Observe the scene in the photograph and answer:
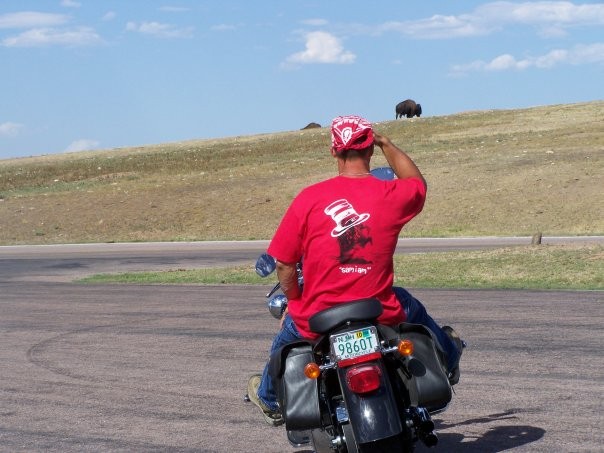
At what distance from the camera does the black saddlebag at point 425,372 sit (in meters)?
5.48

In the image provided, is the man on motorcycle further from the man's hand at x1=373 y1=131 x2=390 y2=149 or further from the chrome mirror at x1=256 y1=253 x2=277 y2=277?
the chrome mirror at x1=256 y1=253 x2=277 y2=277

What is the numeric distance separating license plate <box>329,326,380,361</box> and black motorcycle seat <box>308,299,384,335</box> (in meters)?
0.07

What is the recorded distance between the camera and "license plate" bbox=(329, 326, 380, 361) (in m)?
5.21

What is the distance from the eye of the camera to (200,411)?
8.27 meters

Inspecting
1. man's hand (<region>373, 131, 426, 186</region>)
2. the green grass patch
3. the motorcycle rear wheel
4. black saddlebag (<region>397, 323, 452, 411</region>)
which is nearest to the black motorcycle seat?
black saddlebag (<region>397, 323, 452, 411</region>)

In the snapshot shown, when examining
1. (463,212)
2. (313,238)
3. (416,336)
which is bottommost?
(463,212)

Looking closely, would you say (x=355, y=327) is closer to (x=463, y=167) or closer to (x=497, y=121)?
(x=463, y=167)

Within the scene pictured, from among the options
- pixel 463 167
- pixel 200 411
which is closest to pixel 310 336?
pixel 200 411

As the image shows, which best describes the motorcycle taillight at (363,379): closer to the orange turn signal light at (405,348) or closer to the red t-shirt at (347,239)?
the orange turn signal light at (405,348)

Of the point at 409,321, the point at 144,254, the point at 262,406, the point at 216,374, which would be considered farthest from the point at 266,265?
the point at 144,254

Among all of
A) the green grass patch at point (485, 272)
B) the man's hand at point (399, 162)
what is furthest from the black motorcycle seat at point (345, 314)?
the green grass patch at point (485, 272)

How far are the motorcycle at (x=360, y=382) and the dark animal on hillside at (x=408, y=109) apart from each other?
96.7 meters

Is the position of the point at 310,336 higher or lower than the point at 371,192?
lower

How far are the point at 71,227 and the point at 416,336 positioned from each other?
137ft
